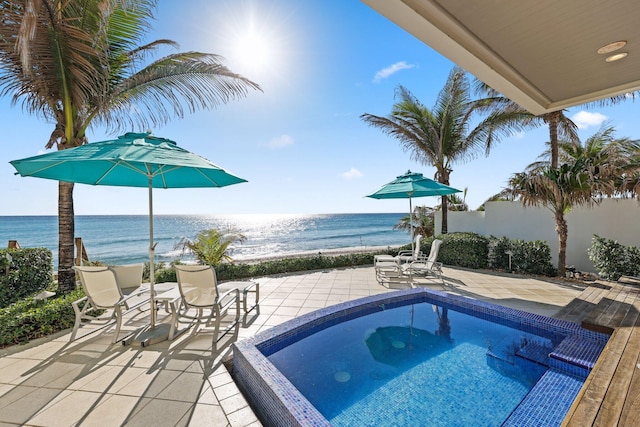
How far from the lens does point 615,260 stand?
6398mm

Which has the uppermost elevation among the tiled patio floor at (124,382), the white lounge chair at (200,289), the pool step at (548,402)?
the white lounge chair at (200,289)

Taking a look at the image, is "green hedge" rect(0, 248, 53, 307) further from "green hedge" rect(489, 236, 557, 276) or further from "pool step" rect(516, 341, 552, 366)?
"green hedge" rect(489, 236, 557, 276)

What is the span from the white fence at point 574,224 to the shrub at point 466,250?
1.76 meters

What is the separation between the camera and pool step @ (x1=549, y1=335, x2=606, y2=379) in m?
2.95

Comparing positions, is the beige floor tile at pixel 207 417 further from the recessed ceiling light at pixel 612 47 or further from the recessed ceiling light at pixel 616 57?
the recessed ceiling light at pixel 616 57

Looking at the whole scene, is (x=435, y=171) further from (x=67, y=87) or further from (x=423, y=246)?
(x=67, y=87)

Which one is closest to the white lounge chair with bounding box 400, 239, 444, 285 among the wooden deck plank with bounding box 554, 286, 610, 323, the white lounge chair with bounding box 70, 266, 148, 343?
the wooden deck plank with bounding box 554, 286, 610, 323

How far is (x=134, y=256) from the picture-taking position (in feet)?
85.4

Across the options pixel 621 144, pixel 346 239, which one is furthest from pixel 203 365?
pixel 346 239

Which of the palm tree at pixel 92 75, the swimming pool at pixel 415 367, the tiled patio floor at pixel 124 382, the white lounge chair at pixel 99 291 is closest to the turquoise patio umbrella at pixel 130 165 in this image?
the white lounge chair at pixel 99 291

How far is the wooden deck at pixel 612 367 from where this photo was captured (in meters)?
1.78

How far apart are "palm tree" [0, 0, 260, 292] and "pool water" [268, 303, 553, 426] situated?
4929mm

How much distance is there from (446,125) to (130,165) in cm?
1052

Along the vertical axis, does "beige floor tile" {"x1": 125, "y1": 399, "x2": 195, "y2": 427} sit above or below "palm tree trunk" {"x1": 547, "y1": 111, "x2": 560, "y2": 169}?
below
